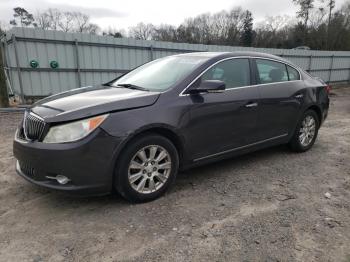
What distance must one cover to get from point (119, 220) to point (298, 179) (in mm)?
2429

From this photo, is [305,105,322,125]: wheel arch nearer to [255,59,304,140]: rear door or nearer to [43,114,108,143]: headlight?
[255,59,304,140]: rear door

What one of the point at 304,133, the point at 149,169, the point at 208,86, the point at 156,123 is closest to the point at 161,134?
the point at 156,123

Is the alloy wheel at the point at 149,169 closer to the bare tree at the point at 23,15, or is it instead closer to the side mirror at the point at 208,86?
the side mirror at the point at 208,86

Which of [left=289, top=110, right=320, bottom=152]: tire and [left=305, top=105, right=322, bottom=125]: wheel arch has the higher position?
[left=305, top=105, right=322, bottom=125]: wheel arch

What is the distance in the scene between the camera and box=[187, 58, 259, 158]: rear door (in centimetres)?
363

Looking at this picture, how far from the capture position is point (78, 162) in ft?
9.43

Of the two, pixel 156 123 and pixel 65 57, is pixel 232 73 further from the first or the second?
pixel 65 57

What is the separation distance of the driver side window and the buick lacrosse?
1cm

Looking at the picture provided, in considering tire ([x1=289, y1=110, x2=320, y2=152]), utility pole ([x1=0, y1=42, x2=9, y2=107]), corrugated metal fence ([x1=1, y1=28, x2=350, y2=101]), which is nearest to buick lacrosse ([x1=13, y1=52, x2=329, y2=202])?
tire ([x1=289, y1=110, x2=320, y2=152])

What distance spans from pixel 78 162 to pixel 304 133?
384 cm

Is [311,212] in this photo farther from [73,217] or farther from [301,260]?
[73,217]

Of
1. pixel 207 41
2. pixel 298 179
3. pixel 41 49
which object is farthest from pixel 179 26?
pixel 298 179

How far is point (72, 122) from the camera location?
2918 mm

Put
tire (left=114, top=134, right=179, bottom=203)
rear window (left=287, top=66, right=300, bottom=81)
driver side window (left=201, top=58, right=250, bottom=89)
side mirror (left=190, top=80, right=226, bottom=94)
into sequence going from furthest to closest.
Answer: rear window (left=287, top=66, right=300, bottom=81)
driver side window (left=201, top=58, right=250, bottom=89)
side mirror (left=190, top=80, right=226, bottom=94)
tire (left=114, top=134, right=179, bottom=203)
